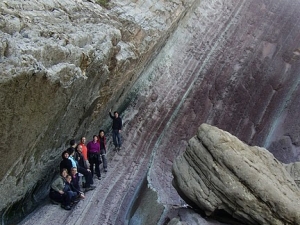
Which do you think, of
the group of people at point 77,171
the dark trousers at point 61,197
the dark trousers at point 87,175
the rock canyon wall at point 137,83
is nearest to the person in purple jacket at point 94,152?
the group of people at point 77,171

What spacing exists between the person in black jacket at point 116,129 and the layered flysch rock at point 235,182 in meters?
3.63

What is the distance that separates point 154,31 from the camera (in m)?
14.4

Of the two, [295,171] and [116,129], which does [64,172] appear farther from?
[295,171]

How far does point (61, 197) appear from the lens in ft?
34.3

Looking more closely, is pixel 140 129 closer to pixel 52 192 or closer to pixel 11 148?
pixel 52 192

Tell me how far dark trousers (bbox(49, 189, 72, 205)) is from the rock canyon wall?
1.11 ft

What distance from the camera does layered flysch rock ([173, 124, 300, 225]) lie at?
29.1 ft

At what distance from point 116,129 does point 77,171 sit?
2834mm

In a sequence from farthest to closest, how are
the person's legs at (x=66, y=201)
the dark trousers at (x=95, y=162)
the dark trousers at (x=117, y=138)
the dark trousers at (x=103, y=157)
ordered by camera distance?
1. the dark trousers at (x=117, y=138)
2. the dark trousers at (x=103, y=157)
3. the dark trousers at (x=95, y=162)
4. the person's legs at (x=66, y=201)

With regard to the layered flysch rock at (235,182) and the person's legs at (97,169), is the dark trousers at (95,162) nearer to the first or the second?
the person's legs at (97,169)

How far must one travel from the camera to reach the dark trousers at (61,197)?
10.4 m

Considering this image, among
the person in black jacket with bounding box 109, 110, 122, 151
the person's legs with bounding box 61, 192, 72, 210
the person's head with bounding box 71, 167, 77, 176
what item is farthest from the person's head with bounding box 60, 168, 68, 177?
the person in black jacket with bounding box 109, 110, 122, 151

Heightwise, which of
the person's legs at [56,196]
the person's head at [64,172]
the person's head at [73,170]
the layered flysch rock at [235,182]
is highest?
the layered flysch rock at [235,182]

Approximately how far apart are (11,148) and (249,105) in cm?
959
